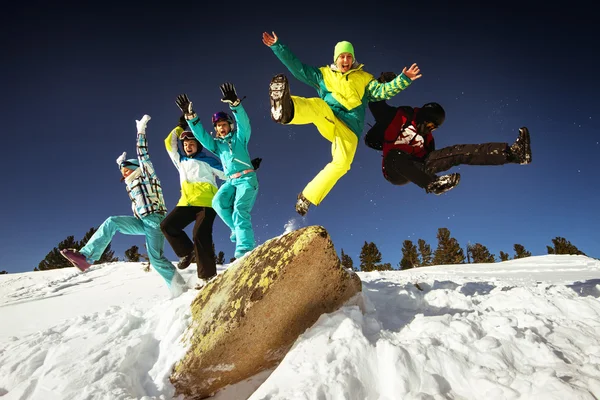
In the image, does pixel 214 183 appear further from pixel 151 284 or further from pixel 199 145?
pixel 151 284

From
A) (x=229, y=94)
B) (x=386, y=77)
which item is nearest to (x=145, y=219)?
(x=229, y=94)

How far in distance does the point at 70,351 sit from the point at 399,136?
12.9 ft

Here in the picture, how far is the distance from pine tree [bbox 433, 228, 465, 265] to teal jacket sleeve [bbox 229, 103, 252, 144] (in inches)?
1371

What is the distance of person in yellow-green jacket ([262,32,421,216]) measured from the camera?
3387 mm

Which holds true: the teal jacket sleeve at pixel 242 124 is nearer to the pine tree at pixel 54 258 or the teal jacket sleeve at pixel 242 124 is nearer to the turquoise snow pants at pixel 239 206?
the turquoise snow pants at pixel 239 206

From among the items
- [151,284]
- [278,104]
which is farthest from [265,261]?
[151,284]

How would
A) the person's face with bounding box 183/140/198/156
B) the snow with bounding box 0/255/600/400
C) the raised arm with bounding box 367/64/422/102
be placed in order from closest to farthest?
1. the snow with bounding box 0/255/600/400
2. the raised arm with bounding box 367/64/422/102
3. the person's face with bounding box 183/140/198/156

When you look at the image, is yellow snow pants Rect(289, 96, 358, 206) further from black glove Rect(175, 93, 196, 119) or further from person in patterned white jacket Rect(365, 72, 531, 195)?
black glove Rect(175, 93, 196, 119)

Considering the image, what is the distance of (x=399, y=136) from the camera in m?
3.61

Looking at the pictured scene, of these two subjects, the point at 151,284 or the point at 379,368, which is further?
the point at 151,284

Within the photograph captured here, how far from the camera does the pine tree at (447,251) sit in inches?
1335

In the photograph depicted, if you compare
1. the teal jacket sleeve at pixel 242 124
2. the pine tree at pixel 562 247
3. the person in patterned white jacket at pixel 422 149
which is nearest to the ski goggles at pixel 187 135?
the teal jacket sleeve at pixel 242 124

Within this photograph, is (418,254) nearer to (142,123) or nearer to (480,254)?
(480,254)

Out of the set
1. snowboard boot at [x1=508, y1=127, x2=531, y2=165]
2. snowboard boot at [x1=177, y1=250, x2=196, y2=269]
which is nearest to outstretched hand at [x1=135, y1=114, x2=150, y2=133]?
snowboard boot at [x1=177, y1=250, x2=196, y2=269]
